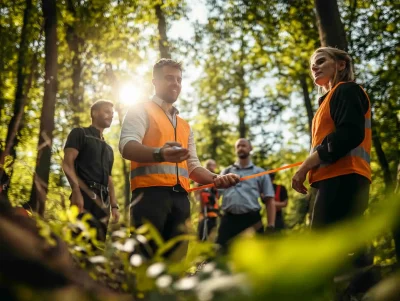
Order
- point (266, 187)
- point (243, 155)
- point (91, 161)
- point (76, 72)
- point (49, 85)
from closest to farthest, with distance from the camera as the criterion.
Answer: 1. point (91, 161)
2. point (266, 187)
3. point (243, 155)
4. point (49, 85)
5. point (76, 72)

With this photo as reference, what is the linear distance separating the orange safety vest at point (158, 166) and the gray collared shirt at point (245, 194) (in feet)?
13.1

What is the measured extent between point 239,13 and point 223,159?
36.6 feet

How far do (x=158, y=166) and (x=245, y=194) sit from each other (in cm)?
438

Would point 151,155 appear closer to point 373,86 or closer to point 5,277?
point 5,277

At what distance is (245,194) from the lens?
26.7ft

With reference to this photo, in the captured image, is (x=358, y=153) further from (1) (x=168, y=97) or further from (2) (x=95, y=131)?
(2) (x=95, y=131)

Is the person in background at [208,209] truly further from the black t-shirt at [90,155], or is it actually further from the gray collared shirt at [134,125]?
the gray collared shirt at [134,125]

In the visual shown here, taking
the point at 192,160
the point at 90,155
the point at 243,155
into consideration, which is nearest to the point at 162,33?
the point at 243,155

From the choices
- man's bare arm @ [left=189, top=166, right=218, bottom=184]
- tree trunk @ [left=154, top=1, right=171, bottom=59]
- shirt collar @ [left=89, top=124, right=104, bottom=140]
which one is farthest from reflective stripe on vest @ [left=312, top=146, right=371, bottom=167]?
tree trunk @ [left=154, top=1, right=171, bottom=59]

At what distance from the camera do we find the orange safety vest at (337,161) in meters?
3.38

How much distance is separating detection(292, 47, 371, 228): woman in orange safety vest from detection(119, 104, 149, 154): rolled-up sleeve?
121cm

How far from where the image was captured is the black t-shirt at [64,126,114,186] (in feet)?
19.9

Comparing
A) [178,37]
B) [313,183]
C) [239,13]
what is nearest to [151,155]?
[313,183]

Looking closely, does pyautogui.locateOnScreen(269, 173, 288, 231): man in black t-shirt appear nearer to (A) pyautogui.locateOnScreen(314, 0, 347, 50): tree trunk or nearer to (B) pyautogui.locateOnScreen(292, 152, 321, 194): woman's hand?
(A) pyautogui.locateOnScreen(314, 0, 347, 50): tree trunk
